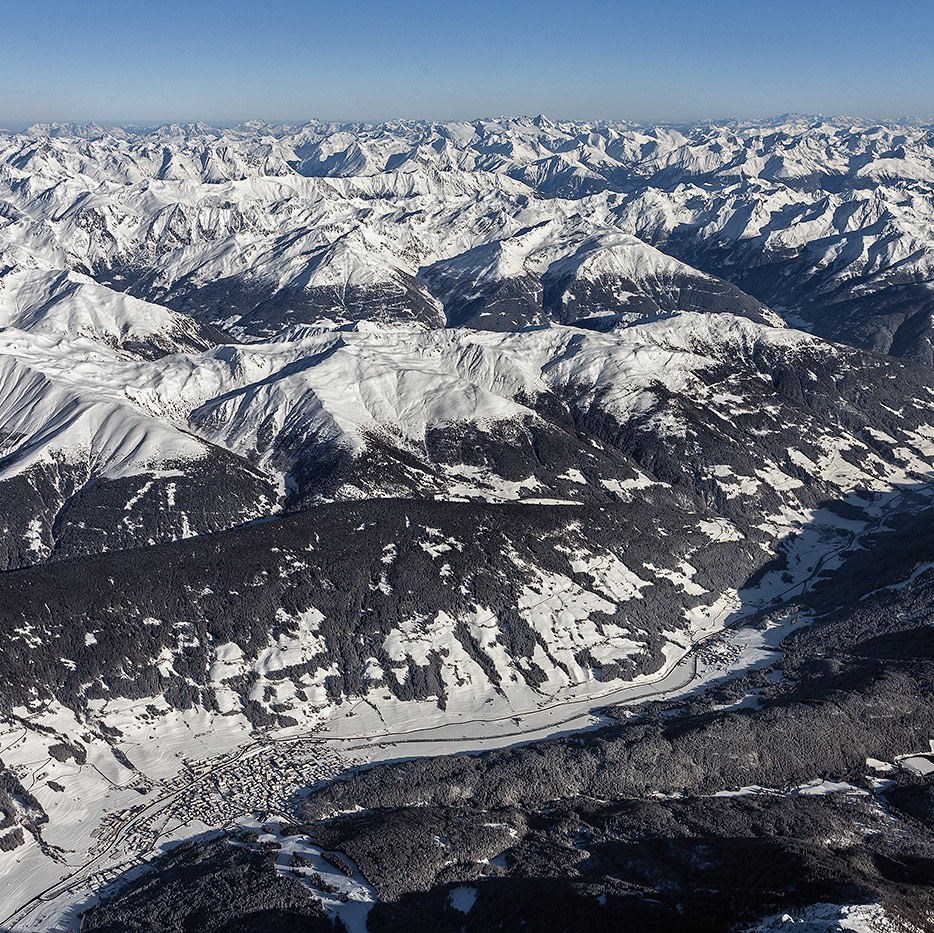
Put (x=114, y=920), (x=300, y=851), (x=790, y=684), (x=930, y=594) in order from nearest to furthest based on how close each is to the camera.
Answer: (x=114, y=920) → (x=300, y=851) → (x=790, y=684) → (x=930, y=594)

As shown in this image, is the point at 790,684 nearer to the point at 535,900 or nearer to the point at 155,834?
the point at 535,900

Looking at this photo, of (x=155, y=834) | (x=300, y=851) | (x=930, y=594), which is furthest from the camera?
(x=930, y=594)

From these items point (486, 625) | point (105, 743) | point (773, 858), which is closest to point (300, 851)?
point (105, 743)

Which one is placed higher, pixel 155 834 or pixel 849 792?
pixel 849 792

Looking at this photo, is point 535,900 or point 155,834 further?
point 155,834

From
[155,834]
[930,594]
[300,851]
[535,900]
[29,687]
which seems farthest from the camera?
[930,594]

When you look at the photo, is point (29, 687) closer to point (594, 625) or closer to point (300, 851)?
point (300, 851)

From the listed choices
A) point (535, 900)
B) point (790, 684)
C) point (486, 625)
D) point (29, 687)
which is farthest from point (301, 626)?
point (790, 684)

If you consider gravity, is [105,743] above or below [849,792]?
below

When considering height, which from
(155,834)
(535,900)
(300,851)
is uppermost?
(535,900)
